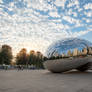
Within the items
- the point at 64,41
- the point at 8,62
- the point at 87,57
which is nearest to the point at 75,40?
the point at 64,41

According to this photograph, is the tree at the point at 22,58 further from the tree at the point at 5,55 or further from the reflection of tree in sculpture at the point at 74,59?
the reflection of tree in sculpture at the point at 74,59

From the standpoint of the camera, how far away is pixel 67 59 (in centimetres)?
1361

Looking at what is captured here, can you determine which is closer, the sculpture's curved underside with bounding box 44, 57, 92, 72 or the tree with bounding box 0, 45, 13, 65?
the sculpture's curved underside with bounding box 44, 57, 92, 72

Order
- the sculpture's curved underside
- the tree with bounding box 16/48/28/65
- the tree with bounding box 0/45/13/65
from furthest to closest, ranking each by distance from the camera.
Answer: the tree with bounding box 16/48/28/65 → the tree with bounding box 0/45/13/65 → the sculpture's curved underside

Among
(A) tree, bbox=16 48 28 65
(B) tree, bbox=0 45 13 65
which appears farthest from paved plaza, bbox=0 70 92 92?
(A) tree, bbox=16 48 28 65

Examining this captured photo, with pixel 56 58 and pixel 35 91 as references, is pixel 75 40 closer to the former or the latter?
pixel 56 58

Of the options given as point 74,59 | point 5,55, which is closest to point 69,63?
point 74,59

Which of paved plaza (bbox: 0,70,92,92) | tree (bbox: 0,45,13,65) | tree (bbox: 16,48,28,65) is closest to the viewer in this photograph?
paved plaza (bbox: 0,70,92,92)

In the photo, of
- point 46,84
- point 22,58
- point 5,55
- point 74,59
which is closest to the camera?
point 46,84

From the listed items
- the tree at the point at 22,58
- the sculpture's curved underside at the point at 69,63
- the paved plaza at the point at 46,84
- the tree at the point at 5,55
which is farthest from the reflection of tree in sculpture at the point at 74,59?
the tree at the point at 22,58

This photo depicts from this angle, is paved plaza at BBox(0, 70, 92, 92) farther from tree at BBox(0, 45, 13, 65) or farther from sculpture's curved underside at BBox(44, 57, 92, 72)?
tree at BBox(0, 45, 13, 65)

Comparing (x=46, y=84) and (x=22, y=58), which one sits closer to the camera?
(x=46, y=84)

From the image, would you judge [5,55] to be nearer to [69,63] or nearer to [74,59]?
[69,63]

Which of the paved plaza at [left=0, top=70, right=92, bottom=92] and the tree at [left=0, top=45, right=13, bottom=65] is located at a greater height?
the tree at [left=0, top=45, right=13, bottom=65]
